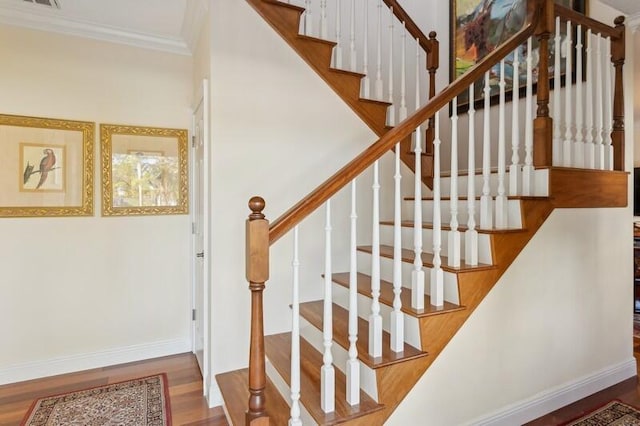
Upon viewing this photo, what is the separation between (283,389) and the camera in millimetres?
1932

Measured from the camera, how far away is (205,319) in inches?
95.3

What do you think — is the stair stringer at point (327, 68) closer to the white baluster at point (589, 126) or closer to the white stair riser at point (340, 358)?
the white baluster at point (589, 126)

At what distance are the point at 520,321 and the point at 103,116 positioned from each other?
344 cm

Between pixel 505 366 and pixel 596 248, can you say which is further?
pixel 596 248

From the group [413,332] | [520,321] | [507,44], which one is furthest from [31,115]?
[520,321]

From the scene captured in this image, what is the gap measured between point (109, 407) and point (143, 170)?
72.1 inches

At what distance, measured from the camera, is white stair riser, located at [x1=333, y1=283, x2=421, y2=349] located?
1.71 meters

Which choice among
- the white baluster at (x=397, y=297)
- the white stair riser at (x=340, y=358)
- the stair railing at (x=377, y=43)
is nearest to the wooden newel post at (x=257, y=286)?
the white stair riser at (x=340, y=358)

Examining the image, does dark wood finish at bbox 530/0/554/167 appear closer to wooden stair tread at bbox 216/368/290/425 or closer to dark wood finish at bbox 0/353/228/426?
wooden stair tread at bbox 216/368/290/425

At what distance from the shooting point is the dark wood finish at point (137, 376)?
2160 mm

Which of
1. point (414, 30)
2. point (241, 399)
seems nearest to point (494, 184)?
point (414, 30)

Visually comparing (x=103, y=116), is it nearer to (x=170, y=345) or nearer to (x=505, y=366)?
(x=170, y=345)

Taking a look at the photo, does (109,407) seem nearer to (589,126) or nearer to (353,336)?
(353,336)

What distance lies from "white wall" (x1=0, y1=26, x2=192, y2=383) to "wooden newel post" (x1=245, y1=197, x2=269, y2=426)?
2.00m
